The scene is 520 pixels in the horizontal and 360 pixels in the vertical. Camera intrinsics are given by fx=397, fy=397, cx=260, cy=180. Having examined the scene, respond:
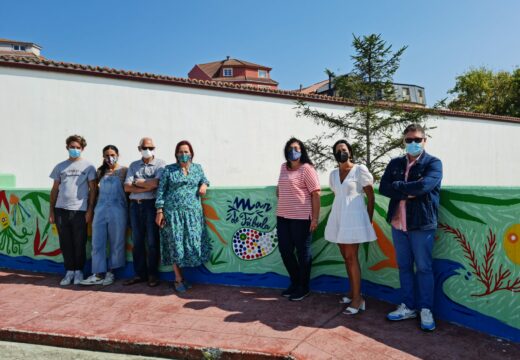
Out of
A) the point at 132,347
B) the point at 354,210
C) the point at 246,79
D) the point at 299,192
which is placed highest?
the point at 246,79

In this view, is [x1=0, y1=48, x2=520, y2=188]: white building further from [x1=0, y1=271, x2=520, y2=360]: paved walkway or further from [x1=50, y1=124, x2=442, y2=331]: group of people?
[x1=0, y1=271, x2=520, y2=360]: paved walkway

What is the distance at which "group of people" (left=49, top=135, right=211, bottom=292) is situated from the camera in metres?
4.66

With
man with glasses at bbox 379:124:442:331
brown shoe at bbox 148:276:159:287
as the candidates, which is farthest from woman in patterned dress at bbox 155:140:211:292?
man with glasses at bbox 379:124:442:331

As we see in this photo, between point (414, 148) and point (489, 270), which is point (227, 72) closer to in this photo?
point (414, 148)

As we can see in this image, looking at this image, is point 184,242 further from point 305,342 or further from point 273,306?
point 305,342

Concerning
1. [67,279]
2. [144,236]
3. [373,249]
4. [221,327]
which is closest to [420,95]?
[373,249]

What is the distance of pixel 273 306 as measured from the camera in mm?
4160

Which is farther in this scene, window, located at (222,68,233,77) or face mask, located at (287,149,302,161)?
window, located at (222,68,233,77)

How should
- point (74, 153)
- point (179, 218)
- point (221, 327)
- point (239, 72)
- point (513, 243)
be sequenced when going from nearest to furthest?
point (513, 243), point (221, 327), point (179, 218), point (74, 153), point (239, 72)

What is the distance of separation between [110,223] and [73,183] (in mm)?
696

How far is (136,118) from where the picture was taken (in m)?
13.3

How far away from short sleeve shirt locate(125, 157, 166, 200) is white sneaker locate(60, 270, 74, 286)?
1350 millimetres

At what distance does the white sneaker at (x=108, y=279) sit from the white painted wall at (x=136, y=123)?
8.43m

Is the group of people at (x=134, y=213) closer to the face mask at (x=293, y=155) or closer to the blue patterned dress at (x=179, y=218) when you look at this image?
the blue patterned dress at (x=179, y=218)
